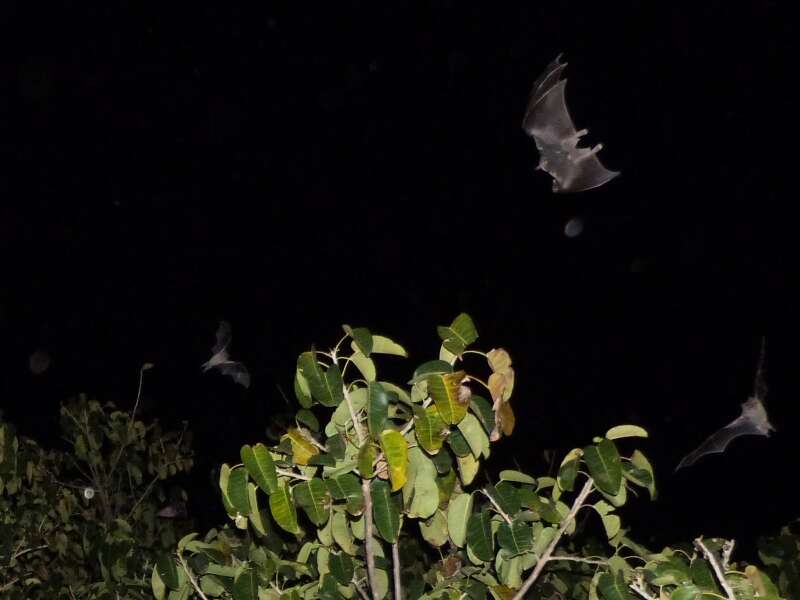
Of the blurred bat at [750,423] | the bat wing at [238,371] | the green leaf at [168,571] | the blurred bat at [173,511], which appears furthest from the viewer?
the blurred bat at [173,511]

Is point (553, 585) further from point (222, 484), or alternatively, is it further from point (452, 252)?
point (452, 252)

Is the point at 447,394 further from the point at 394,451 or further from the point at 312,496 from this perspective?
the point at 312,496

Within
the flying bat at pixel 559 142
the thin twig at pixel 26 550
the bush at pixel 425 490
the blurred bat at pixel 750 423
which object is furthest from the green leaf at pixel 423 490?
the flying bat at pixel 559 142

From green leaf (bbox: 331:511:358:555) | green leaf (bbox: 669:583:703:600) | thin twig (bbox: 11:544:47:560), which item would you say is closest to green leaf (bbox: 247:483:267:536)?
green leaf (bbox: 331:511:358:555)

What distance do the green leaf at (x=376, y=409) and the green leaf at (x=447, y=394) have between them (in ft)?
0.24

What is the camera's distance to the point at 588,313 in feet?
24.4

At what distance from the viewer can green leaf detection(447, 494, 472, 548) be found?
1.47m

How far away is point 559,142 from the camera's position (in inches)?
154

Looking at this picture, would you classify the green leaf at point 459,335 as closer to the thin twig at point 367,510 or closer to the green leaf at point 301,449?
the thin twig at point 367,510

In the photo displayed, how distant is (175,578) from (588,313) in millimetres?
6107

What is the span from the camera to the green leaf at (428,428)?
4.53 feet

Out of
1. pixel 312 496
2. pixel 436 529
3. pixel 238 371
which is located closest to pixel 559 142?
pixel 238 371

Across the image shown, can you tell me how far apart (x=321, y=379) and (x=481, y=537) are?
1.19 feet

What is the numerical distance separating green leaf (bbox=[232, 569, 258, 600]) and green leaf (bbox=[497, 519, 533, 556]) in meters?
0.43
